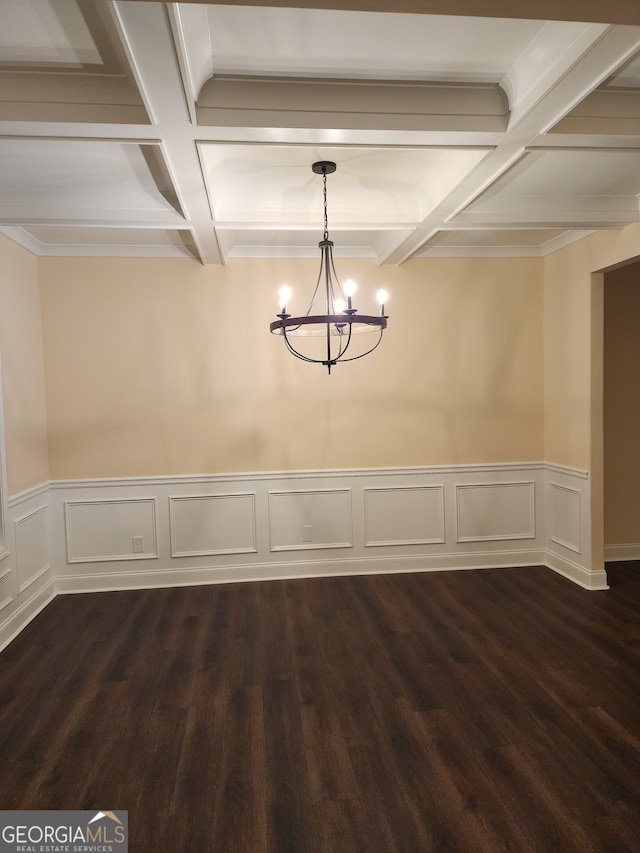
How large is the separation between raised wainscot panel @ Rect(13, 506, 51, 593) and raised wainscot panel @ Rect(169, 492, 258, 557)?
960 millimetres

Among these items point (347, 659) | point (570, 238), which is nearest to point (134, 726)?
point (347, 659)

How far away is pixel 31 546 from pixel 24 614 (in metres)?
0.48

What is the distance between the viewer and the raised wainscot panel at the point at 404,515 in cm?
480

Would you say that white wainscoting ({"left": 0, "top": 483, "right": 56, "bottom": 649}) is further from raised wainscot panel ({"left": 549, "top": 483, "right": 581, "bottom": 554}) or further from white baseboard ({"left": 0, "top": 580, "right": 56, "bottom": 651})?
raised wainscot panel ({"left": 549, "top": 483, "right": 581, "bottom": 554})

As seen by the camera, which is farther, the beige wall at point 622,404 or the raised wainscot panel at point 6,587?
the beige wall at point 622,404

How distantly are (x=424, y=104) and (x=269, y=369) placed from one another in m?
2.65

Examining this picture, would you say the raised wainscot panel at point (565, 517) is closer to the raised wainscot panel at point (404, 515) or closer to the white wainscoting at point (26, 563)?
the raised wainscot panel at point (404, 515)

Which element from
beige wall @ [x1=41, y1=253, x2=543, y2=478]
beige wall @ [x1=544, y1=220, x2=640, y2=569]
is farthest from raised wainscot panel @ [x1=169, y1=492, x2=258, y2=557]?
beige wall @ [x1=544, y1=220, x2=640, y2=569]

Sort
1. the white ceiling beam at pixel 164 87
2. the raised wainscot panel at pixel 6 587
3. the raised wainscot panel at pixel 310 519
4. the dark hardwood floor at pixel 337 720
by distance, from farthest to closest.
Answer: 1. the raised wainscot panel at pixel 310 519
2. the raised wainscot panel at pixel 6 587
3. the dark hardwood floor at pixel 337 720
4. the white ceiling beam at pixel 164 87

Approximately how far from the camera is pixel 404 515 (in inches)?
190

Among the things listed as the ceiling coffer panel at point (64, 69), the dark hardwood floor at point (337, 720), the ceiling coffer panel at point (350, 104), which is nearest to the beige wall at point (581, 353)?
the dark hardwood floor at point (337, 720)

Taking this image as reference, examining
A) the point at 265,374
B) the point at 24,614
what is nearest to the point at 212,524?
the point at 265,374

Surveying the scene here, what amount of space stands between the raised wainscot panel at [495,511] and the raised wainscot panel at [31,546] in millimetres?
3428

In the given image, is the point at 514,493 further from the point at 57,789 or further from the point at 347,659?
the point at 57,789
